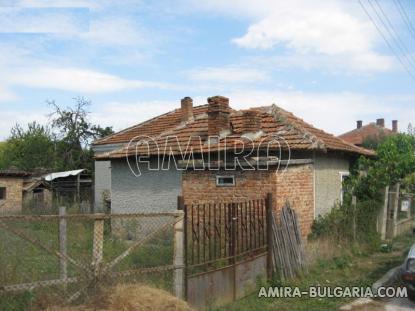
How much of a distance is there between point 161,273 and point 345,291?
367cm

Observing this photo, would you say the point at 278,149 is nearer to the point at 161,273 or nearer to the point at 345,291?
the point at 345,291

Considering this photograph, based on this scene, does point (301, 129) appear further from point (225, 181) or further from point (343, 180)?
point (225, 181)

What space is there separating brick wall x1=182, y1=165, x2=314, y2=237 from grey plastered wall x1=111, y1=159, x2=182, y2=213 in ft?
8.04

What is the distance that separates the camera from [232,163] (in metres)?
10.8

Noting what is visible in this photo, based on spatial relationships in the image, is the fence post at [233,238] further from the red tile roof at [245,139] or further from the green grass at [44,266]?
the red tile roof at [245,139]

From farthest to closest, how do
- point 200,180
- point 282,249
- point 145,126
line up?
point 145,126
point 200,180
point 282,249

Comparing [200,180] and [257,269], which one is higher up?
[200,180]

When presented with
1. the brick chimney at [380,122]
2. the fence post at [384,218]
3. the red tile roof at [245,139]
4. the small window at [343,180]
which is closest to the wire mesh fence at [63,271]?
the red tile roof at [245,139]

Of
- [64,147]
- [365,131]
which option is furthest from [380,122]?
[64,147]

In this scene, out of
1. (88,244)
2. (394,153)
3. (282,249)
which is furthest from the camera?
(394,153)

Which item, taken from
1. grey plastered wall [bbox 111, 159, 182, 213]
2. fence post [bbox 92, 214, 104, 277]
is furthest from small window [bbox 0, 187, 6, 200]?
fence post [bbox 92, 214, 104, 277]

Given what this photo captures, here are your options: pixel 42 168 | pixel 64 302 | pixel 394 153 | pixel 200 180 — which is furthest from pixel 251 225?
pixel 42 168

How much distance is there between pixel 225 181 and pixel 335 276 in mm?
3394

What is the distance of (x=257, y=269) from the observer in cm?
858
